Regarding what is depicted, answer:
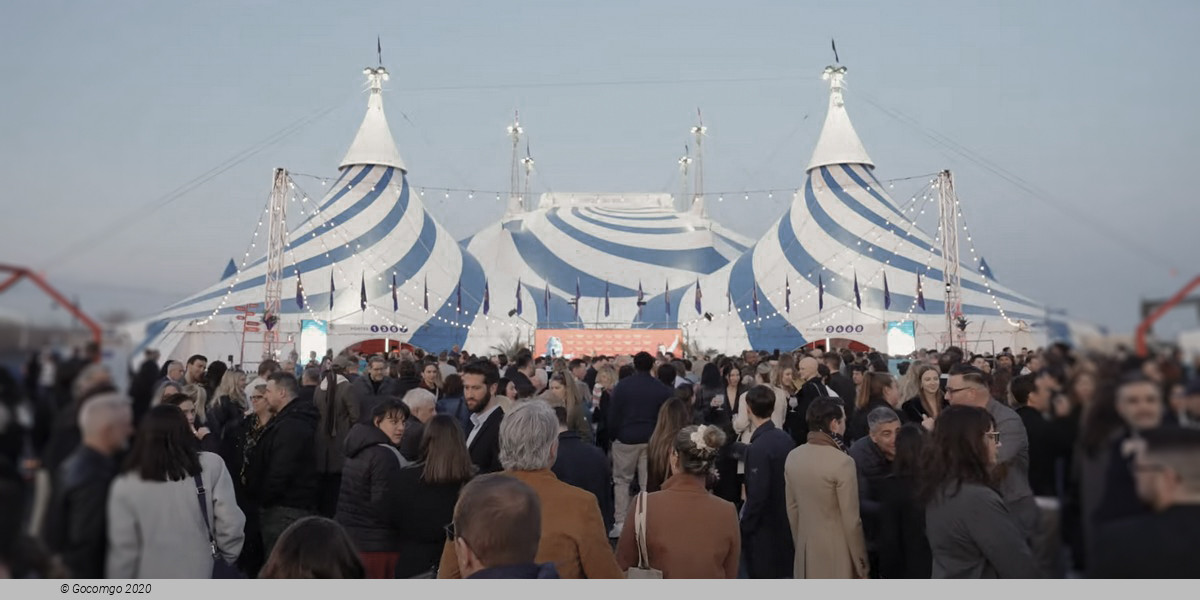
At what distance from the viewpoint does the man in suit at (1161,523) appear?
2.91 feet

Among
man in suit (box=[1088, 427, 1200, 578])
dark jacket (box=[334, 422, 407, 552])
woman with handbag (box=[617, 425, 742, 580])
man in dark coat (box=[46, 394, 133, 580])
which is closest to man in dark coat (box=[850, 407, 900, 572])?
woman with handbag (box=[617, 425, 742, 580])

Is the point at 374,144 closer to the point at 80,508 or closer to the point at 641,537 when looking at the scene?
the point at 641,537

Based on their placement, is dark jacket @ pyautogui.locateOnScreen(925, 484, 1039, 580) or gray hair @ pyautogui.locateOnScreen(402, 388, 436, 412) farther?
gray hair @ pyautogui.locateOnScreen(402, 388, 436, 412)

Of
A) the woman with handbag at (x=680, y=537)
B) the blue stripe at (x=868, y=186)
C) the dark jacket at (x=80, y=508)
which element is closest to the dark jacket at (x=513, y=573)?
the dark jacket at (x=80, y=508)

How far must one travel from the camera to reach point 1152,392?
0.90 meters

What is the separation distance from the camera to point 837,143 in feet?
67.2

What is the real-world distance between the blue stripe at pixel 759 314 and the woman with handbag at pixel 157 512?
16.5 meters

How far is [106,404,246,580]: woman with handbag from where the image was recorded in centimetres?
101

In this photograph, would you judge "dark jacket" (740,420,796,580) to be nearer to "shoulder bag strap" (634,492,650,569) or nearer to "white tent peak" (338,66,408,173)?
"shoulder bag strap" (634,492,650,569)

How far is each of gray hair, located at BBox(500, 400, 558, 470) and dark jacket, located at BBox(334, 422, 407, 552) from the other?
1.99 ft

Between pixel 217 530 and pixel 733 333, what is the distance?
17385 millimetres

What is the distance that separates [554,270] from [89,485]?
83.1 ft

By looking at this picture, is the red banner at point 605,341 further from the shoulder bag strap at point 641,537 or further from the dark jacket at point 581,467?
the shoulder bag strap at point 641,537

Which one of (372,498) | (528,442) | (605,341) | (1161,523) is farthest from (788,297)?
(1161,523)
